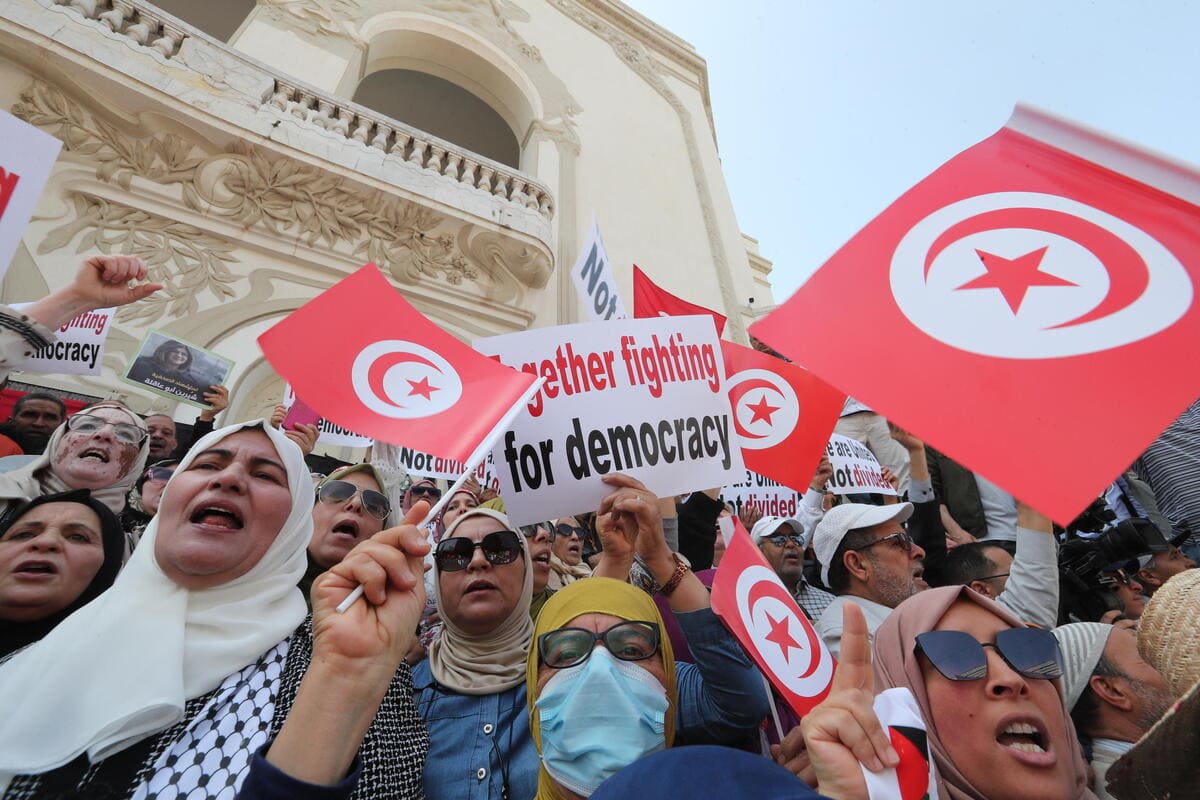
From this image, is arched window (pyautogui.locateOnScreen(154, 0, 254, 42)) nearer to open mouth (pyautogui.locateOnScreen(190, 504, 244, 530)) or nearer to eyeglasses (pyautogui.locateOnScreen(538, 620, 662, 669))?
open mouth (pyautogui.locateOnScreen(190, 504, 244, 530))

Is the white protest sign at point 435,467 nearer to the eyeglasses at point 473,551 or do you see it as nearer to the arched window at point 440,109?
the eyeglasses at point 473,551

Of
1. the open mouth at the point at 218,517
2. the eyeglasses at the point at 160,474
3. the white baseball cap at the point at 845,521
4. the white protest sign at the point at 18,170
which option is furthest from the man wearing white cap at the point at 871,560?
the white protest sign at the point at 18,170

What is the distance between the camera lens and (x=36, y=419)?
3.01 meters

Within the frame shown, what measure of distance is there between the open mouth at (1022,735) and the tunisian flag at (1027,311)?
2.18 feet

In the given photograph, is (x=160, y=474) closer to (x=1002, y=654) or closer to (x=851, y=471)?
(x=1002, y=654)

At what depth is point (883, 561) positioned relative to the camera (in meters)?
2.07

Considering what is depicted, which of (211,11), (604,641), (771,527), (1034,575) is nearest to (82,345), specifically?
(604,641)

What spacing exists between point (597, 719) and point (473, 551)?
2.39 feet

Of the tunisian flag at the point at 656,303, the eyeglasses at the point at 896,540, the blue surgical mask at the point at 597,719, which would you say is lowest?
the blue surgical mask at the point at 597,719

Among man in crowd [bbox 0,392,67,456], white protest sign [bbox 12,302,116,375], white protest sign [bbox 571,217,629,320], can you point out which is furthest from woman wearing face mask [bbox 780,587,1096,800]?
white protest sign [bbox 12,302,116,375]

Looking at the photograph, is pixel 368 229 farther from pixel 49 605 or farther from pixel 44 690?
pixel 44 690

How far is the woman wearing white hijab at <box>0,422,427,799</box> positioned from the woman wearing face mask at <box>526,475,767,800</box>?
35cm

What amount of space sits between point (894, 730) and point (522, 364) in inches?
54.4

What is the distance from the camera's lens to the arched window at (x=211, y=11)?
8.20m
